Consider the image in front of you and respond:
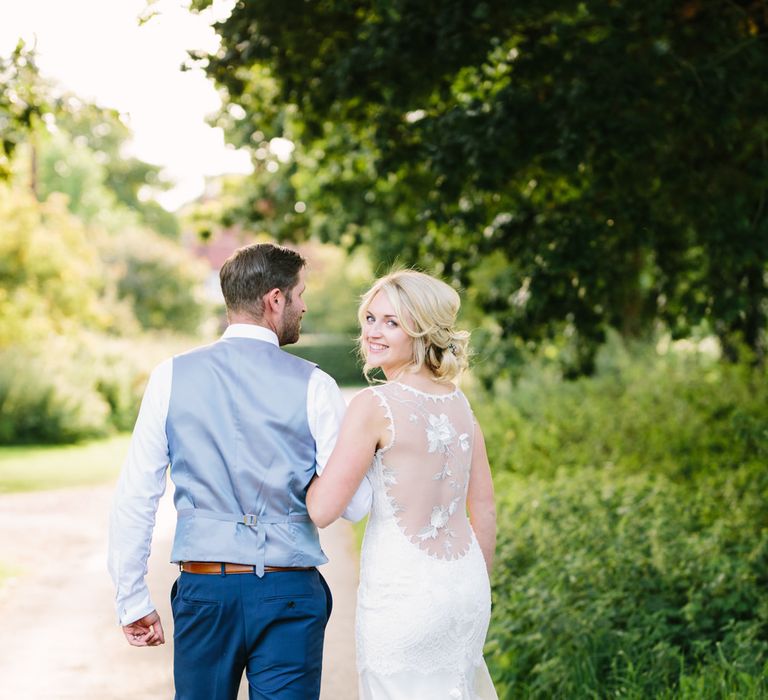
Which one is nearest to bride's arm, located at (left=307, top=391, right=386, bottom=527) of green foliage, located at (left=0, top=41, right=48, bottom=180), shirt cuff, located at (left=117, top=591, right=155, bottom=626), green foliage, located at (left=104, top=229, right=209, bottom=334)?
shirt cuff, located at (left=117, top=591, right=155, bottom=626)

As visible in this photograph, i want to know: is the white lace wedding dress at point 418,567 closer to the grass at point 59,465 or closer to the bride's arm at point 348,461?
the bride's arm at point 348,461

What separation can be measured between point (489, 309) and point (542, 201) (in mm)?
977

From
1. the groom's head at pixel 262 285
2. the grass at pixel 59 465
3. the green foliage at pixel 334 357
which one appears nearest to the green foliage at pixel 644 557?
the groom's head at pixel 262 285

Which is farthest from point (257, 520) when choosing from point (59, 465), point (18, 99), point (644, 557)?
point (59, 465)

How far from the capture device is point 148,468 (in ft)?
10.8

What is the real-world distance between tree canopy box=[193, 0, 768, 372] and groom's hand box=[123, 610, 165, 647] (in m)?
3.53

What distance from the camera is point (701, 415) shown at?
36.2 ft

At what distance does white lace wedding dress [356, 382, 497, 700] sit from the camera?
11.1ft

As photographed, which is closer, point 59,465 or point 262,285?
point 262,285

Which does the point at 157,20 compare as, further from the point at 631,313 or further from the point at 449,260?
the point at 631,313

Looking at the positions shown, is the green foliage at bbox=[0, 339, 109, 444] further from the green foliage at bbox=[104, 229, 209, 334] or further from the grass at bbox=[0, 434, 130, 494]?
the green foliage at bbox=[104, 229, 209, 334]

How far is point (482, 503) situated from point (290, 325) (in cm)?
93

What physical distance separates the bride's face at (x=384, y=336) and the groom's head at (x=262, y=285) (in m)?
0.27

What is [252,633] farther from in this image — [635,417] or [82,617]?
[635,417]
